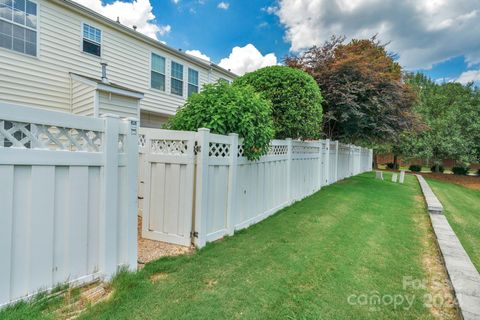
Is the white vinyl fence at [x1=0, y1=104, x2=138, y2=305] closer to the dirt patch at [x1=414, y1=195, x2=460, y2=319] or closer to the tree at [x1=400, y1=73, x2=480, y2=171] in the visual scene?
the dirt patch at [x1=414, y1=195, x2=460, y2=319]

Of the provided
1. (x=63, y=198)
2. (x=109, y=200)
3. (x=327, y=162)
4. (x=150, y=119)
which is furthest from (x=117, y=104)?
(x=327, y=162)

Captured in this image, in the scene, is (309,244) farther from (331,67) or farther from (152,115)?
(152,115)

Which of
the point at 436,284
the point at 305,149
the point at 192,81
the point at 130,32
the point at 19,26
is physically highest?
the point at 130,32

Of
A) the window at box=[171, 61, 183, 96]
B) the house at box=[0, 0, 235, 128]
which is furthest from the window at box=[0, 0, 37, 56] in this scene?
the window at box=[171, 61, 183, 96]

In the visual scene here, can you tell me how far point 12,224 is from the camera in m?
1.90

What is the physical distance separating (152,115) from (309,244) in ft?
28.4

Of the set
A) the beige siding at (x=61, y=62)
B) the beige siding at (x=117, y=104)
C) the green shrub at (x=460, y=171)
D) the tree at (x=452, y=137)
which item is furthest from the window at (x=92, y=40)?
the green shrub at (x=460, y=171)

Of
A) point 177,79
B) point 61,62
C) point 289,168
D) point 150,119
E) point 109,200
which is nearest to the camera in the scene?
point 109,200

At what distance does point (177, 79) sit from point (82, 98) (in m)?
4.31

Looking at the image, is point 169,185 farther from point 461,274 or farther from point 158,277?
point 461,274

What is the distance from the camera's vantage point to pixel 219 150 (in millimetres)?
3963

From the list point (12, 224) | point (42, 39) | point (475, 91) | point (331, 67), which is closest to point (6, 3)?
point (42, 39)

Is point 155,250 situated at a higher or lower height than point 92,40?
lower

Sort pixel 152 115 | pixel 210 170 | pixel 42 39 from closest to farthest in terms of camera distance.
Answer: pixel 210 170 < pixel 42 39 < pixel 152 115
